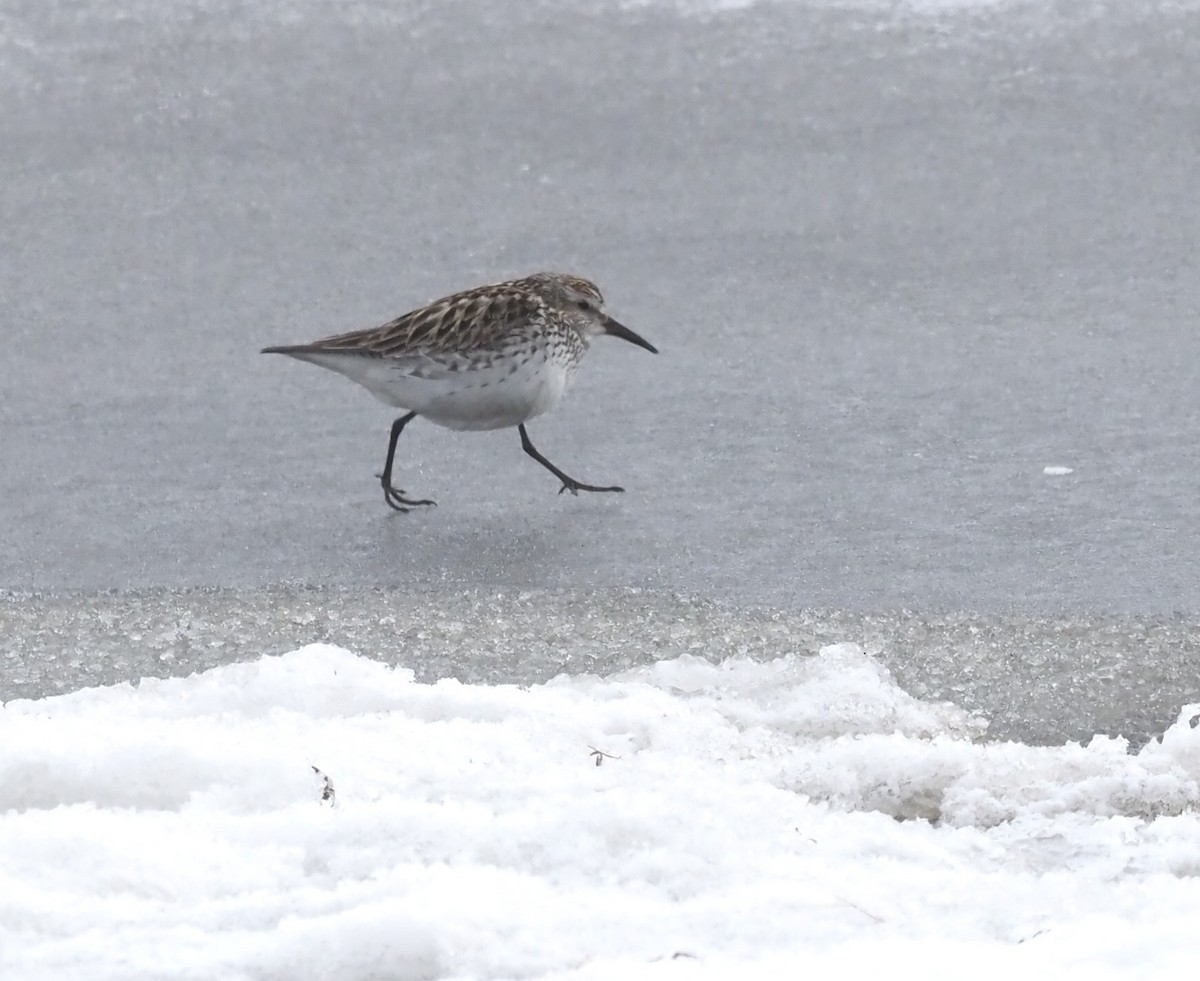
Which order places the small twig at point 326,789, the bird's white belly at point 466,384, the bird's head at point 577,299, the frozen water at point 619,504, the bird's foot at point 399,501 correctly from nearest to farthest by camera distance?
the frozen water at point 619,504 → the small twig at point 326,789 → the bird's foot at point 399,501 → the bird's white belly at point 466,384 → the bird's head at point 577,299

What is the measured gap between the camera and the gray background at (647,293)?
4.79 meters

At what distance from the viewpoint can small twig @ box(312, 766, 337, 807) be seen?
9.84 ft

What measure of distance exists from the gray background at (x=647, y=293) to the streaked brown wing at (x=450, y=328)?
1.27 ft

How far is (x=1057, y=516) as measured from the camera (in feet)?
16.1

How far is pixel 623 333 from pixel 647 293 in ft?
2.98

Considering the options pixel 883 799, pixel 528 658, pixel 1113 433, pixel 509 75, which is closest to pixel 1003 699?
pixel 883 799

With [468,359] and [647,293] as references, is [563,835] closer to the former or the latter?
[468,359]

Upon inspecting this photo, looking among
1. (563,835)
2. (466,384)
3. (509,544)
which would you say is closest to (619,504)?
(509,544)

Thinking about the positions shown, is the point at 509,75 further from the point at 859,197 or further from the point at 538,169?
the point at 859,197

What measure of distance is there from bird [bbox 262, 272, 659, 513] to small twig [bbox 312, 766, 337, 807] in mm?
2289

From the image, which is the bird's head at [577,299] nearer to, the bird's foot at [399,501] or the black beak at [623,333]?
the black beak at [623,333]

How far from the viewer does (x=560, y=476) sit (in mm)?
5336

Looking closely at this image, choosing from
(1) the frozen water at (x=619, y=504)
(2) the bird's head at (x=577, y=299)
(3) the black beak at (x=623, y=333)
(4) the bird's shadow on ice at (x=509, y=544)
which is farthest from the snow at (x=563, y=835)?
(3) the black beak at (x=623, y=333)

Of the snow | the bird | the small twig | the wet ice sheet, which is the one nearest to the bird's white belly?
the bird
